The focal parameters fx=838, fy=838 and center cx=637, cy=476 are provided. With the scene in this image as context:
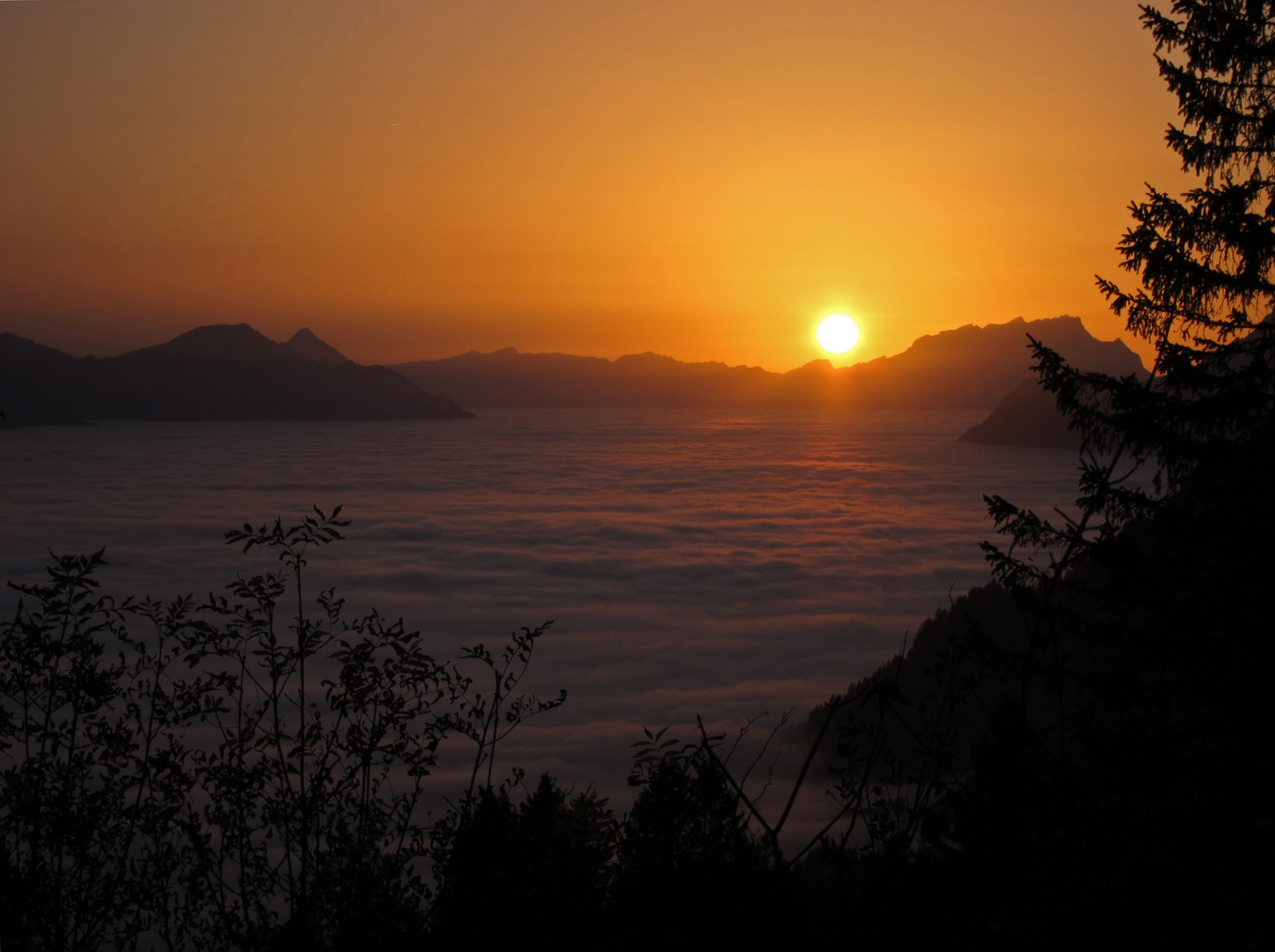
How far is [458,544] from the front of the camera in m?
109

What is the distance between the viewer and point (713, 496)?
14788 cm

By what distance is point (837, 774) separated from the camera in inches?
262

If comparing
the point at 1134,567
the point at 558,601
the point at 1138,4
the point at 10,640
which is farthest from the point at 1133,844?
the point at 558,601

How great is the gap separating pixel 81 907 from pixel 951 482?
165319 mm

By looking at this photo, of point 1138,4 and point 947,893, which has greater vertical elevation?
point 1138,4

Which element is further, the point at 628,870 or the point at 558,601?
the point at 558,601

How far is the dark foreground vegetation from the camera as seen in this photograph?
5086 mm

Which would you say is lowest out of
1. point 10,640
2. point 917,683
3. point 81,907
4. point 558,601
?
point 558,601

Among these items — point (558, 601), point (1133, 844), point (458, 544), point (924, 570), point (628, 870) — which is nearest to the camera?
point (628, 870)

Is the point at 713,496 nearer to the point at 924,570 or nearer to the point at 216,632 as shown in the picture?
the point at 924,570

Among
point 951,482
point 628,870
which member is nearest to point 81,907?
point 628,870

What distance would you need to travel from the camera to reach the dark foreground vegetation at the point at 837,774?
509 cm

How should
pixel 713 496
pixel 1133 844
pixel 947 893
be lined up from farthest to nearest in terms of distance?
1. pixel 713 496
2. pixel 1133 844
3. pixel 947 893

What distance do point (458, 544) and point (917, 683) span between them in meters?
81.7
